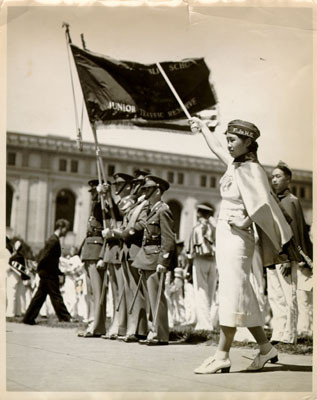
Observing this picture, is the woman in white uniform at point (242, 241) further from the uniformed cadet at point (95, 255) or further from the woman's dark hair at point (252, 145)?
the uniformed cadet at point (95, 255)

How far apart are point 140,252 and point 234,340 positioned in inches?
47.5

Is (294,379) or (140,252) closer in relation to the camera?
(294,379)

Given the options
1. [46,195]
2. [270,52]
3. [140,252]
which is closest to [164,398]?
[140,252]

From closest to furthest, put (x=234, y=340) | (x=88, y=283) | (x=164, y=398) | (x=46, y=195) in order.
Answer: (x=164, y=398) < (x=234, y=340) < (x=46, y=195) < (x=88, y=283)

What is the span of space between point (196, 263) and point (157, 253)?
1.49 metres

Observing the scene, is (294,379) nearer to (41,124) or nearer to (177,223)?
(177,223)

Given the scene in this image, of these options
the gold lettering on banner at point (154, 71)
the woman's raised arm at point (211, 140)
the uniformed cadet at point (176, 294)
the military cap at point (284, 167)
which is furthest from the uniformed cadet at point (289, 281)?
the uniformed cadet at point (176, 294)

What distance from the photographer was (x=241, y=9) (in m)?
7.16

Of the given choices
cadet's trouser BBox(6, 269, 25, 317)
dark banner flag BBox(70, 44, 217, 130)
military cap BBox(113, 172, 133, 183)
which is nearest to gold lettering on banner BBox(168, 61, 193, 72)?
dark banner flag BBox(70, 44, 217, 130)

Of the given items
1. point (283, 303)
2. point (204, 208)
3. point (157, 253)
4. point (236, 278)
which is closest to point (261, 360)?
point (236, 278)

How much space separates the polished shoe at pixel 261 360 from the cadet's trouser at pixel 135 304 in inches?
58.1

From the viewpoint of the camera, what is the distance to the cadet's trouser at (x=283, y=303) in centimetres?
721

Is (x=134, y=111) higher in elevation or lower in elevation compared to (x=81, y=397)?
higher

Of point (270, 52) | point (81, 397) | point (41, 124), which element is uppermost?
point (270, 52)
